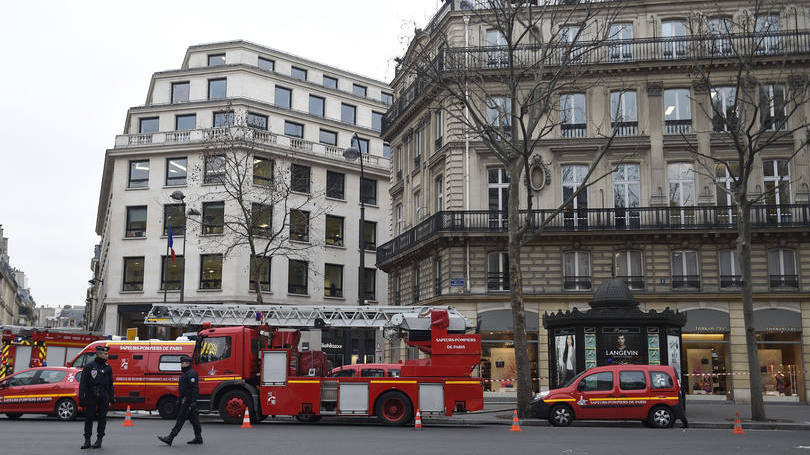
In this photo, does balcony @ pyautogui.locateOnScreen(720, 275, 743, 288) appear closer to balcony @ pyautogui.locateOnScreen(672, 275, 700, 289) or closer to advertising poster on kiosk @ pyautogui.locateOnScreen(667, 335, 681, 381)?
balcony @ pyautogui.locateOnScreen(672, 275, 700, 289)

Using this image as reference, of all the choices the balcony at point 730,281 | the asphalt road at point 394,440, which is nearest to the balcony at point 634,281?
the balcony at point 730,281

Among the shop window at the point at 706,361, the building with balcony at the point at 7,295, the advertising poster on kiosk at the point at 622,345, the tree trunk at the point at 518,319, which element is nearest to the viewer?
the tree trunk at the point at 518,319

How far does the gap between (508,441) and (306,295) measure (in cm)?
4027

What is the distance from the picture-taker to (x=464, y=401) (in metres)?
20.8

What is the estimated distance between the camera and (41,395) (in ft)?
73.7

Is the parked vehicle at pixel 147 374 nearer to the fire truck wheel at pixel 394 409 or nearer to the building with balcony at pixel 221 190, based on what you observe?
the fire truck wheel at pixel 394 409

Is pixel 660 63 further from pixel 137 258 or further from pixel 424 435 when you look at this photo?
pixel 137 258

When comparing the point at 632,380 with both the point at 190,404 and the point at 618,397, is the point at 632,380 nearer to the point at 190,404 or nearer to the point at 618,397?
the point at 618,397

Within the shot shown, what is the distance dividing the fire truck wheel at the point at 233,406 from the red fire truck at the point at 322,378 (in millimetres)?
26

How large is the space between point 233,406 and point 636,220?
20.9 meters

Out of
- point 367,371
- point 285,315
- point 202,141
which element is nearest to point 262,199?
point 202,141

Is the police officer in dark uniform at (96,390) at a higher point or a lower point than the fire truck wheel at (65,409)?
higher

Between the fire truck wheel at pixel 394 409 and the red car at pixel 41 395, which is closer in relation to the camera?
the fire truck wheel at pixel 394 409

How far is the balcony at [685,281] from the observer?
35.1m
